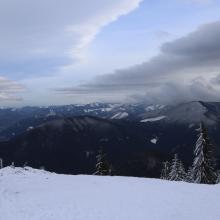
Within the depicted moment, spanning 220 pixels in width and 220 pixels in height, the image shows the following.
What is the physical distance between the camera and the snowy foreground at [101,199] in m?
25.9

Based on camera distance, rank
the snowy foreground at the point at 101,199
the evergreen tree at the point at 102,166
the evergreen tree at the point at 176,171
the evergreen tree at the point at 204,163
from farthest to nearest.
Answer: the evergreen tree at the point at 176,171 → the evergreen tree at the point at 102,166 → the evergreen tree at the point at 204,163 → the snowy foreground at the point at 101,199

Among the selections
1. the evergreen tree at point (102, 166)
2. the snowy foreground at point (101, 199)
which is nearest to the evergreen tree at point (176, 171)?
the evergreen tree at point (102, 166)

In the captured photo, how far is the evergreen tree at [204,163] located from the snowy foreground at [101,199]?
1859 centimetres

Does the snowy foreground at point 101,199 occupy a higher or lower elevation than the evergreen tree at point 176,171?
higher

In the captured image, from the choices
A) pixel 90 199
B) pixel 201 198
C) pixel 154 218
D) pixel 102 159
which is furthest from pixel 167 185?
pixel 102 159

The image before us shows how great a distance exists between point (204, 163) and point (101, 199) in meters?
29.1

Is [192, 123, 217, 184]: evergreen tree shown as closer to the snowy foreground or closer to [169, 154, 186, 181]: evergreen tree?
Answer: [169, 154, 186, 181]: evergreen tree

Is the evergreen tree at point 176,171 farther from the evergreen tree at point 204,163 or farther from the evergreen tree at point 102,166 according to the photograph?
the evergreen tree at point 102,166

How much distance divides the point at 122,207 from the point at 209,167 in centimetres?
3100

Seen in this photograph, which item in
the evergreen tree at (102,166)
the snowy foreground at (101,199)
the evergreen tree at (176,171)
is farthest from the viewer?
the evergreen tree at (176,171)

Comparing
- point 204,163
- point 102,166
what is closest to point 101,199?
point 204,163

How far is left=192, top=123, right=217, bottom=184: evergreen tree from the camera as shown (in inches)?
2194

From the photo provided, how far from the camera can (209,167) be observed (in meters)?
56.1

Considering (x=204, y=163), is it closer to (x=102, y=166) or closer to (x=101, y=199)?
(x=102, y=166)
